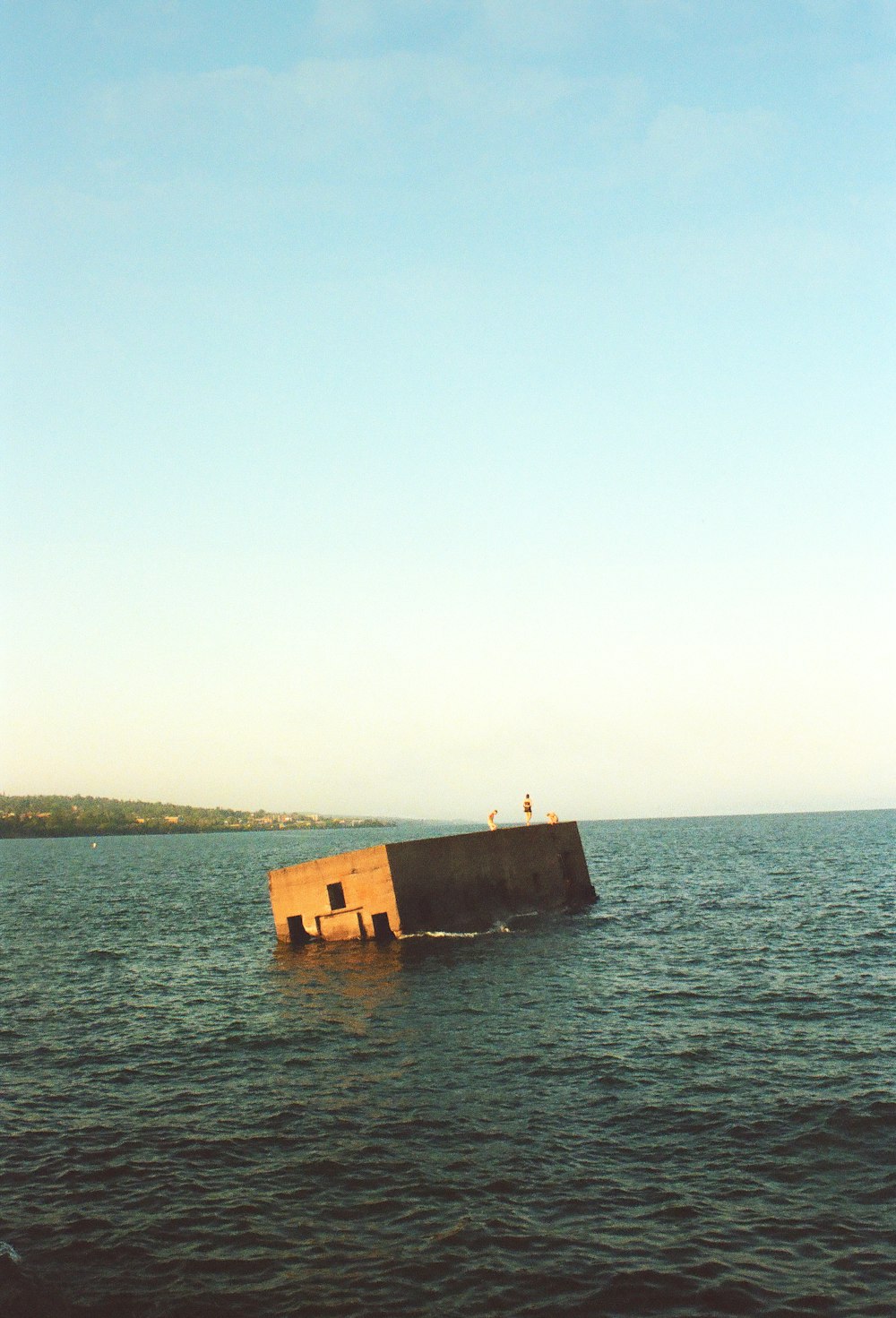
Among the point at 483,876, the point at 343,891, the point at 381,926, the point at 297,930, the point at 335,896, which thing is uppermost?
the point at 343,891

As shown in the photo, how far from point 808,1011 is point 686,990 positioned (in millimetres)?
3015

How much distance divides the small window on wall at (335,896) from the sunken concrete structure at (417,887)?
0.03 m

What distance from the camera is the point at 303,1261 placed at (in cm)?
962

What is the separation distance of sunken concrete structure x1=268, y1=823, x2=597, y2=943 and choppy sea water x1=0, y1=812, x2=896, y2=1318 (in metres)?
1.37

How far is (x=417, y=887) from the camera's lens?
28297 mm

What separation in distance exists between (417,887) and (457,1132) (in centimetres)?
1526

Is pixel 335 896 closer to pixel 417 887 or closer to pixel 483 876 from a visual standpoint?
pixel 417 887

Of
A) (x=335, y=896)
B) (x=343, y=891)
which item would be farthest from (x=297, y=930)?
(x=343, y=891)

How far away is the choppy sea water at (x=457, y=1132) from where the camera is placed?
30.3 ft

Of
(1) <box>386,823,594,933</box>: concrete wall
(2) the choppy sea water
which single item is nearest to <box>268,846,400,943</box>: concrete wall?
(1) <box>386,823,594,933</box>: concrete wall

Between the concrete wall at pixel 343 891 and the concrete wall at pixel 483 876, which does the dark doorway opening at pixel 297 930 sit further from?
the concrete wall at pixel 483 876

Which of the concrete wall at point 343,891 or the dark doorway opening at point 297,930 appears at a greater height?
the concrete wall at point 343,891

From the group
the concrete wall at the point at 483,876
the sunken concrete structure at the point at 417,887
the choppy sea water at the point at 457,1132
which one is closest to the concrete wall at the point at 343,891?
the sunken concrete structure at the point at 417,887

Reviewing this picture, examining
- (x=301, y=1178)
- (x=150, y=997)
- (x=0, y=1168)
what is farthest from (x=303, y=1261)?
(x=150, y=997)
